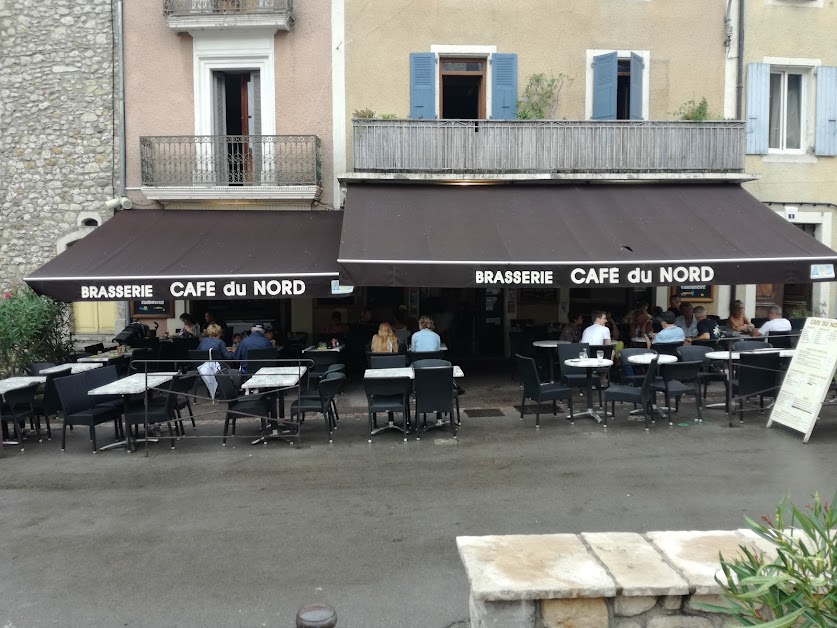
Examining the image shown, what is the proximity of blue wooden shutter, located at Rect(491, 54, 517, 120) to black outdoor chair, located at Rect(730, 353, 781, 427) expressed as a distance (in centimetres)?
653

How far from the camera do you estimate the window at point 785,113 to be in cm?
1348

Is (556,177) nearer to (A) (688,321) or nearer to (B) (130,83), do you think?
(A) (688,321)

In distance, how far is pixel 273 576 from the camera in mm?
4727

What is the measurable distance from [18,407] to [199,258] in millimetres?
Result: 3530

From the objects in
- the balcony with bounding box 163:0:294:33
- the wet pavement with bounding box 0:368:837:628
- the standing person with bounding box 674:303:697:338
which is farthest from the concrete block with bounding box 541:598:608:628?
the balcony with bounding box 163:0:294:33

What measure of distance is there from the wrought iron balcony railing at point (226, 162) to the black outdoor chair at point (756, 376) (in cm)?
833

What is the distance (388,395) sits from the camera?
855 cm

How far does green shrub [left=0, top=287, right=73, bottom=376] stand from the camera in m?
11.0

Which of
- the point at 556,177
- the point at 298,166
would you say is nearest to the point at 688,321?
the point at 556,177

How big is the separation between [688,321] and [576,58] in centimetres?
577

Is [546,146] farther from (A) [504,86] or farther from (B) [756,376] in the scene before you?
(B) [756,376]

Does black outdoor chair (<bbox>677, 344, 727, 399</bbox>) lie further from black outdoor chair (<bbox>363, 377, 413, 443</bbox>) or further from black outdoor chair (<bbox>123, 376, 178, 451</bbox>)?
black outdoor chair (<bbox>123, 376, 178, 451</bbox>)

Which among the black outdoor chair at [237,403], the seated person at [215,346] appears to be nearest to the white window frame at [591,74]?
the seated person at [215,346]

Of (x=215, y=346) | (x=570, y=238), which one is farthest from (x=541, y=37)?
(x=215, y=346)
